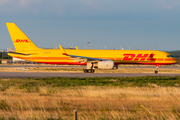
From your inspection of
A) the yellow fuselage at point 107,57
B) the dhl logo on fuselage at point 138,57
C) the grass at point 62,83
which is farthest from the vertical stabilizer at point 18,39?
the grass at point 62,83

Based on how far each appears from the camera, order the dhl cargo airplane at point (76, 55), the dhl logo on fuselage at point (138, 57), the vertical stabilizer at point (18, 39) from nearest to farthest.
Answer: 1. the dhl logo on fuselage at point (138, 57)
2. the dhl cargo airplane at point (76, 55)
3. the vertical stabilizer at point (18, 39)

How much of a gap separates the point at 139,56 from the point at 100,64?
337 inches

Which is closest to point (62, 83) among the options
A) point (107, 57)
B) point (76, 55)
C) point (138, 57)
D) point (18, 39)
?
point (76, 55)

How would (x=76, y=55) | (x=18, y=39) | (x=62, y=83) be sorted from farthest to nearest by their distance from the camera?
(x=18, y=39) → (x=76, y=55) → (x=62, y=83)

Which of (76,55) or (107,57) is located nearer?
(107,57)

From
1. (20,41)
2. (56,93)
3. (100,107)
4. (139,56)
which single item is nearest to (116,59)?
(139,56)

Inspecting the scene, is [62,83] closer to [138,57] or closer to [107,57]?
[107,57]

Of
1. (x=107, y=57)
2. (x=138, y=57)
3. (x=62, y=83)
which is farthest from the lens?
(x=107, y=57)

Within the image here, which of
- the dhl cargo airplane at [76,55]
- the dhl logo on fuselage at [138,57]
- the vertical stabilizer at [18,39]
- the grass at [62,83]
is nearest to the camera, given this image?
the grass at [62,83]

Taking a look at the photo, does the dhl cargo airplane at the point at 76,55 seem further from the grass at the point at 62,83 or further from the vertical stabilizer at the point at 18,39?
the grass at the point at 62,83

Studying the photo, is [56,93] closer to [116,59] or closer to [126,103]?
[126,103]

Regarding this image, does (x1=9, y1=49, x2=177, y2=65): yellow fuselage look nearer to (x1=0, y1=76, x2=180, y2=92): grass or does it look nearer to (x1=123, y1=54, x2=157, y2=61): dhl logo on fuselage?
(x1=123, y1=54, x2=157, y2=61): dhl logo on fuselage

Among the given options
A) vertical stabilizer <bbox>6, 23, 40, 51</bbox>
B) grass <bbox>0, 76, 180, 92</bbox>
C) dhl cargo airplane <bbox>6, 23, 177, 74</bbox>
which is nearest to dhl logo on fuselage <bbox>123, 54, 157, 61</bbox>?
dhl cargo airplane <bbox>6, 23, 177, 74</bbox>

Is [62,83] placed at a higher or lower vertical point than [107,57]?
lower
